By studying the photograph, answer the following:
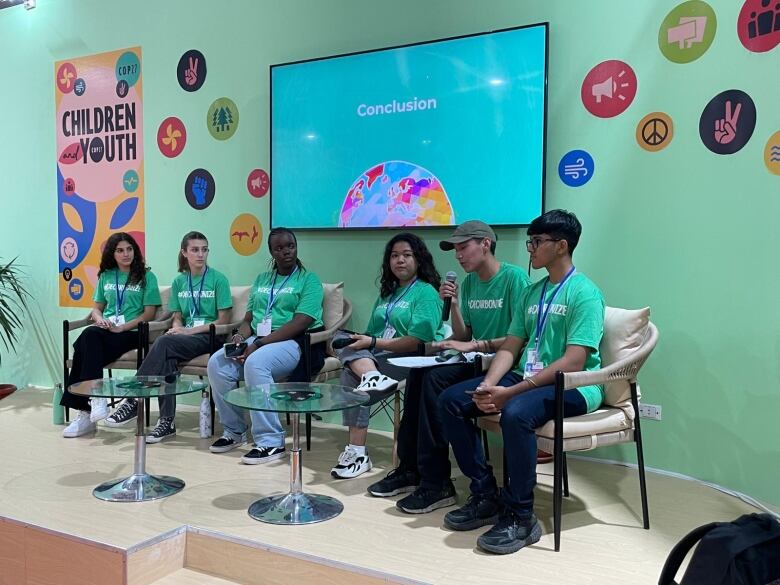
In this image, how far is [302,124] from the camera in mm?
4316

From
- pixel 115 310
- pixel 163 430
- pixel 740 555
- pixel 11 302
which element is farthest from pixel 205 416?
pixel 740 555

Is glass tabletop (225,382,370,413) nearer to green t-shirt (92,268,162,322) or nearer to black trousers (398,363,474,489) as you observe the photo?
black trousers (398,363,474,489)

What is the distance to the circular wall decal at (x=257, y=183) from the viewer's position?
4.54m

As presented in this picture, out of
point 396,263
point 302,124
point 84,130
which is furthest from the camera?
point 84,130

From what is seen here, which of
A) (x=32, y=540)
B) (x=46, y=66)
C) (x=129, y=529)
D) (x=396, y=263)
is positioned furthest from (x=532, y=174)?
(x=46, y=66)

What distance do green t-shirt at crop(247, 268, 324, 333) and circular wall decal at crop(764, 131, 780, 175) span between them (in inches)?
89.1

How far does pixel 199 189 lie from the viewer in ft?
15.8

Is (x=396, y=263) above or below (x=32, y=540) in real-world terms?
above

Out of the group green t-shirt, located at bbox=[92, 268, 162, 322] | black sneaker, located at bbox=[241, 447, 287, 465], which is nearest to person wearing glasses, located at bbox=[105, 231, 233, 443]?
green t-shirt, located at bbox=[92, 268, 162, 322]

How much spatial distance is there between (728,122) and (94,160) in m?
4.29

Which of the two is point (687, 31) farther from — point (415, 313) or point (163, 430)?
point (163, 430)

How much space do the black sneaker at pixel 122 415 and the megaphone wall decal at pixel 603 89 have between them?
3.16m

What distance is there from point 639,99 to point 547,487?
1.90 meters

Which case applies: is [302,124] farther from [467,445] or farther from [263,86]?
[467,445]
